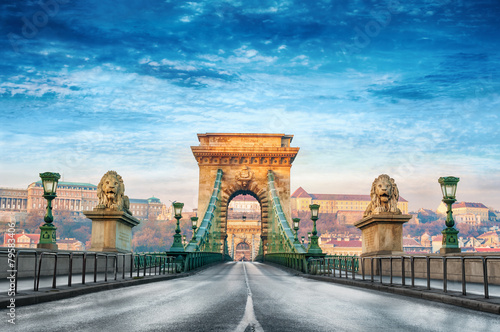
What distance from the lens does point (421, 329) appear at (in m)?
7.70

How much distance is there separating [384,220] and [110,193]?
33.1 ft

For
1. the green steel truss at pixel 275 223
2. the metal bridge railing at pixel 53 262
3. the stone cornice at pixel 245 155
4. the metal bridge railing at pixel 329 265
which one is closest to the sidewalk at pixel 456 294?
the metal bridge railing at pixel 329 265

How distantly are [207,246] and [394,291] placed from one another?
38.6 m

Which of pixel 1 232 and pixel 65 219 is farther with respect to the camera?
pixel 65 219

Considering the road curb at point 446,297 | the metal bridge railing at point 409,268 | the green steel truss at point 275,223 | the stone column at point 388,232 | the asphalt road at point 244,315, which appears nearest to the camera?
the asphalt road at point 244,315

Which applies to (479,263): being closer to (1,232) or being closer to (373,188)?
(373,188)

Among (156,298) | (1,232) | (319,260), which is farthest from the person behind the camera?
(1,232)

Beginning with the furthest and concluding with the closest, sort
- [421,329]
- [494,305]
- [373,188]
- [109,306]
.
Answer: [373,188] < [109,306] < [494,305] < [421,329]

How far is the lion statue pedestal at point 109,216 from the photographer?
20.4 m

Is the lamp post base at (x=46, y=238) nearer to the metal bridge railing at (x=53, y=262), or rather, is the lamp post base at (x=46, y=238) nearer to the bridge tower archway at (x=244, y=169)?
the metal bridge railing at (x=53, y=262)

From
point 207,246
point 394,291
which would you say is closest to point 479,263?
point 394,291

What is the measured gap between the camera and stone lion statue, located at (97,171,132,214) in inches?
820

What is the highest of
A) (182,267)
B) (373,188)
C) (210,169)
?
(210,169)

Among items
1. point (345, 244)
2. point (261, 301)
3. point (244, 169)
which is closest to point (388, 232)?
point (261, 301)
